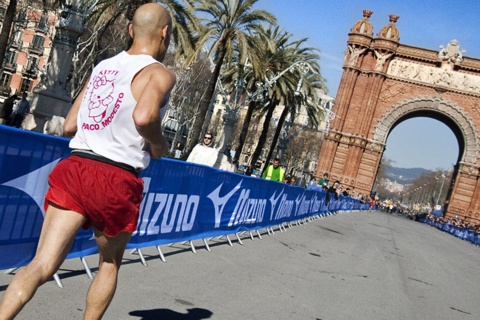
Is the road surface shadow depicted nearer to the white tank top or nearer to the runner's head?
the white tank top

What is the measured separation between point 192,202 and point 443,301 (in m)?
4.04

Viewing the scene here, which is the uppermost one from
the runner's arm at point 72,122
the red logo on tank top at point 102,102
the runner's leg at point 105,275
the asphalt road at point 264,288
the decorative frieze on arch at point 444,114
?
the decorative frieze on arch at point 444,114

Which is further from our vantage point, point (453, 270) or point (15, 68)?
point (15, 68)

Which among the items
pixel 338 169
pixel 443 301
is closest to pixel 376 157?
pixel 338 169

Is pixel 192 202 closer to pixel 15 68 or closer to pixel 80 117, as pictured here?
pixel 80 117

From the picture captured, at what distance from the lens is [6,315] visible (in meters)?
3.19

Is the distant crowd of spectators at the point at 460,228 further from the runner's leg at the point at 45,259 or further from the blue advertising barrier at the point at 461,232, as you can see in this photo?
the runner's leg at the point at 45,259

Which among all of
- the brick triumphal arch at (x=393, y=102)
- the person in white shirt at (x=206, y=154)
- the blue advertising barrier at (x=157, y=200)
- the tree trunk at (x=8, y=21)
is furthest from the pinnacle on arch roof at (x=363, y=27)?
the person in white shirt at (x=206, y=154)

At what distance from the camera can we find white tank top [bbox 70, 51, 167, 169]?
3629 millimetres

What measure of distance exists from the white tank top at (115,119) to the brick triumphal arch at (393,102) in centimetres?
5814

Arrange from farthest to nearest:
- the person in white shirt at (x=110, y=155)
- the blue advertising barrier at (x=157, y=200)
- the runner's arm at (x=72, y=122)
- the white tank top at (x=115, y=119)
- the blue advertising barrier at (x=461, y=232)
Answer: the blue advertising barrier at (x=461, y=232)
the blue advertising barrier at (x=157, y=200)
the runner's arm at (x=72, y=122)
the white tank top at (x=115, y=119)
the person in white shirt at (x=110, y=155)

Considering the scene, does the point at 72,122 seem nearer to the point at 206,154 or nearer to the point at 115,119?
the point at 115,119

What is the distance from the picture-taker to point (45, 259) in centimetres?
333

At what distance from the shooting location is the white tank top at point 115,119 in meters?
3.63
